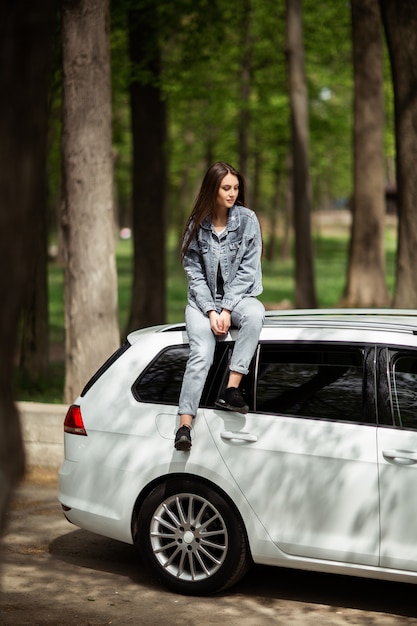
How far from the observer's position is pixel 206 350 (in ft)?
21.1

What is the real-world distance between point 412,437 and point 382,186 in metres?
17.5

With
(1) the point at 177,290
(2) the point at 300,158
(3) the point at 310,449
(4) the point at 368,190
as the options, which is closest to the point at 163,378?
(3) the point at 310,449

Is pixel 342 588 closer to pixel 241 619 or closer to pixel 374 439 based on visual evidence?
pixel 241 619

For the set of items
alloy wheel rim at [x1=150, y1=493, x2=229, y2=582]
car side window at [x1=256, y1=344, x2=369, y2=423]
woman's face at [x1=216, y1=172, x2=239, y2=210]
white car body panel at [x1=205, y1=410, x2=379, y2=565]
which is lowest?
alloy wheel rim at [x1=150, y1=493, x2=229, y2=582]

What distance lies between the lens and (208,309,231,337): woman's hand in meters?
6.53

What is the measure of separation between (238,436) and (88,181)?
495 cm

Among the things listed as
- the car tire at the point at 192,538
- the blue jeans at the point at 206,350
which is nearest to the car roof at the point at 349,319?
the blue jeans at the point at 206,350

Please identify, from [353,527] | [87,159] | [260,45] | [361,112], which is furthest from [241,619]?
[260,45]

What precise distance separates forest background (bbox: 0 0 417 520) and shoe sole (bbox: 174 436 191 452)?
4.21ft

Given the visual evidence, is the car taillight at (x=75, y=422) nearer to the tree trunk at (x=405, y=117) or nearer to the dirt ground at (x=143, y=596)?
the dirt ground at (x=143, y=596)

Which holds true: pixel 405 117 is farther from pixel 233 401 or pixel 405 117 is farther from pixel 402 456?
pixel 402 456

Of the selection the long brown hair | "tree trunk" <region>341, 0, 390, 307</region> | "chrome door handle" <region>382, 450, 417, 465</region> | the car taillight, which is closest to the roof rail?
the long brown hair

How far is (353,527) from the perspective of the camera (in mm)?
5930

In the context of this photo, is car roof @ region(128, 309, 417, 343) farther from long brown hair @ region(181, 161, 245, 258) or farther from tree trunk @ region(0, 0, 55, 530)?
tree trunk @ region(0, 0, 55, 530)
